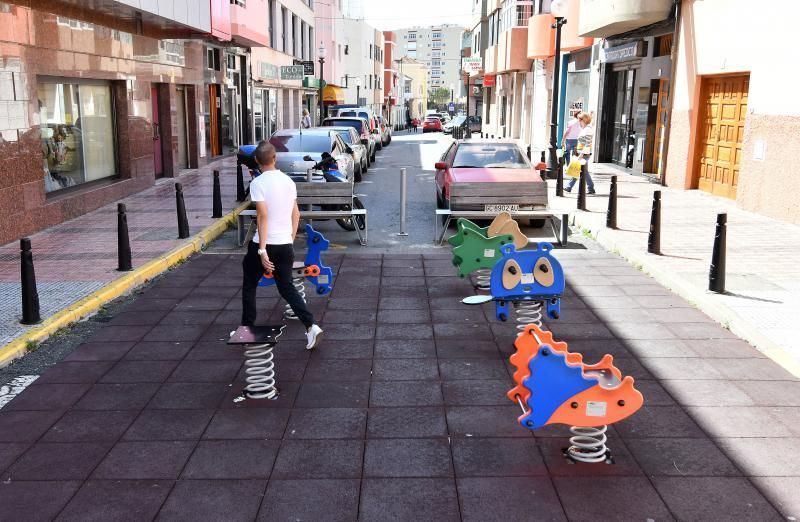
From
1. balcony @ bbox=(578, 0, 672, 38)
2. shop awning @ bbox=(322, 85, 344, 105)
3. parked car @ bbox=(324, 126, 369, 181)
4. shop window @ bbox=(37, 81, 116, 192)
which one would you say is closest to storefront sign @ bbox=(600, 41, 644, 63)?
balcony @ bbox=(578, 0, 672, 38)

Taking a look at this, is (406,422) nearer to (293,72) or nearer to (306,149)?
(306,149)

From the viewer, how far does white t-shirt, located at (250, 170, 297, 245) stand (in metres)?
5.96

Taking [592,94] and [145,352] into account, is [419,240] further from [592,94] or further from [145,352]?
[592,94]

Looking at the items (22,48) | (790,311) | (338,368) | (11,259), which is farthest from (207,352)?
(22,48)

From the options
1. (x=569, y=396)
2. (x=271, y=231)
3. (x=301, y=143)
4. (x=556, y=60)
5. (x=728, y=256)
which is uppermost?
(x=556, y=60)

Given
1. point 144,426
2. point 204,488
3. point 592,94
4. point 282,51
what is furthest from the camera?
point 282,51

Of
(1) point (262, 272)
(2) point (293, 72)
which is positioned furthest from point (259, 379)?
(2) point (293, 72)

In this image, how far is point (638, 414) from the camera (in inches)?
209

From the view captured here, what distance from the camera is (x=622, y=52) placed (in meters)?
21.9

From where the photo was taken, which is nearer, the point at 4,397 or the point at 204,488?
the point at 204,488

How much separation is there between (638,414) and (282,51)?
36293 millimetres

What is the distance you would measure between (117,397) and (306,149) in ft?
36.3

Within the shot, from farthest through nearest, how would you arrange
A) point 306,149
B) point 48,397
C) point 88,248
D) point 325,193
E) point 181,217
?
point 306,149 → point 325,193 → point 181,217 → point 88,248 → point 48,397

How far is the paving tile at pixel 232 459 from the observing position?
4.43 metres
